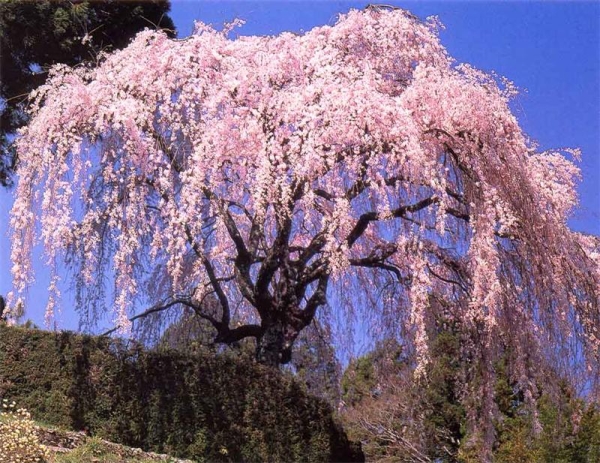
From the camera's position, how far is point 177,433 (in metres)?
11.3

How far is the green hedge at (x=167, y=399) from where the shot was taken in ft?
37.3

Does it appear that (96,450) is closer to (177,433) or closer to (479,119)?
(177,433)

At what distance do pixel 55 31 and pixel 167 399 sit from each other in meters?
10.7

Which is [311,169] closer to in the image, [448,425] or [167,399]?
[167,399]

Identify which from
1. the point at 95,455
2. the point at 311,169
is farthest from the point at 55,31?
the point at 95,455

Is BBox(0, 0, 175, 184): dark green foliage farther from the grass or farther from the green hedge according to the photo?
the grass

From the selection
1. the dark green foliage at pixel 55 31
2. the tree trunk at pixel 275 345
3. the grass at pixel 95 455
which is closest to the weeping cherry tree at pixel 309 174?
the tree trunk at pixel 275 345

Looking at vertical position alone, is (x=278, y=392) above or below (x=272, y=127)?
below

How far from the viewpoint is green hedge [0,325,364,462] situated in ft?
37.3

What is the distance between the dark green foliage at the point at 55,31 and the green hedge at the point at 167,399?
8.79 m

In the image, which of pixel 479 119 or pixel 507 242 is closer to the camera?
pixel 479 119

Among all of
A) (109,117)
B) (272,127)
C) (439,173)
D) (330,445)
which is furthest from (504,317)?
(109,117)

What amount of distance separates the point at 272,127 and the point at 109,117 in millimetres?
2646

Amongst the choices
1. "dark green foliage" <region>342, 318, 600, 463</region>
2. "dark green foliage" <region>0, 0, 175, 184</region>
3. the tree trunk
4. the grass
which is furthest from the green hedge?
"dark green foliage" <region>0, 0, 175, 184</region>
